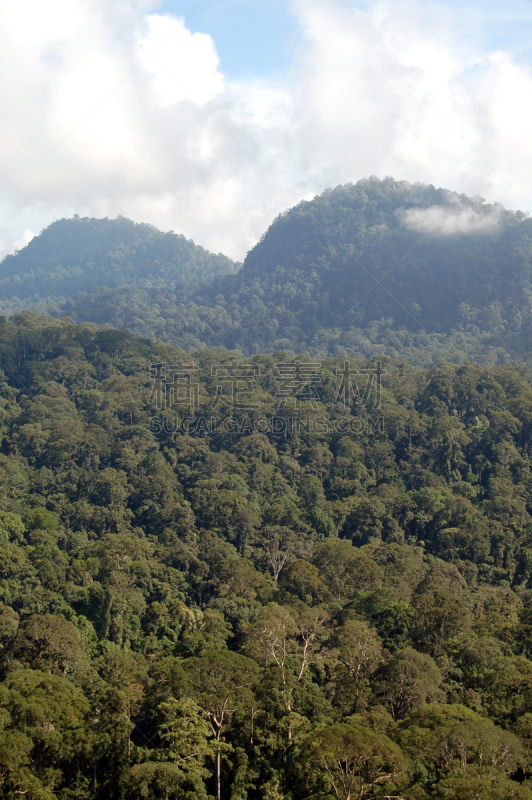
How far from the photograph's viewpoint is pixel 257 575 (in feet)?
103

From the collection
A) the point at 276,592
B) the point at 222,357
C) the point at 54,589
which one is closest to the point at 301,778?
the point at 276,592

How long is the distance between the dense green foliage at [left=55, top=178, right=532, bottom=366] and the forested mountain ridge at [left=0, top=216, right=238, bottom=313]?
86.3 ft

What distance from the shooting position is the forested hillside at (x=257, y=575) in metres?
17.0

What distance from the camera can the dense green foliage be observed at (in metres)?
91.8

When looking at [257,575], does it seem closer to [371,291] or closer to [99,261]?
[371,291]

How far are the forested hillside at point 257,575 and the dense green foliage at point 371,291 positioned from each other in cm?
3397

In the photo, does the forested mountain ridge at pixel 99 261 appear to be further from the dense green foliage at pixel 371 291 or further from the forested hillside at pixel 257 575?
the forested hillside at pixel 257 575

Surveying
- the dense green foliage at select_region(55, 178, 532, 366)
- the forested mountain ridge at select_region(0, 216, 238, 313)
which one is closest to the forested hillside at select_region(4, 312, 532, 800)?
the dense green foliage at select_region(55, 178, 532, 366)

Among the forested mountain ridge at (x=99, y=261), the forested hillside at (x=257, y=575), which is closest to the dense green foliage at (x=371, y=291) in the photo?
the forested mountain ridge at (x=99, y=261)

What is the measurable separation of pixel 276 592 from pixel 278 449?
18.9 meters

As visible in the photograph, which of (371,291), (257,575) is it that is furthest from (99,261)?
(257,575)

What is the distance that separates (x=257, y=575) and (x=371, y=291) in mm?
75637

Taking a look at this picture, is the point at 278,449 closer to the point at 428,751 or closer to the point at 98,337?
→ the point at 98,337

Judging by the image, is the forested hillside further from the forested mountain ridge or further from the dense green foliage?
the forested mountain ridge
